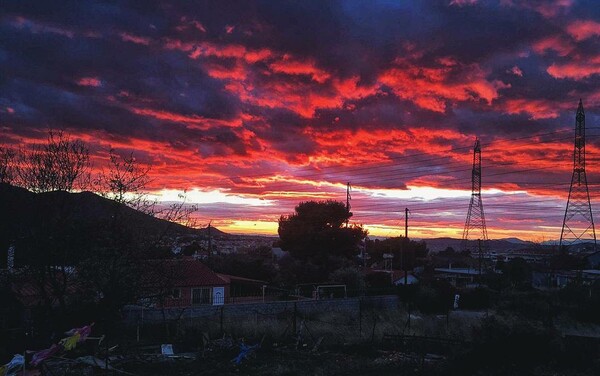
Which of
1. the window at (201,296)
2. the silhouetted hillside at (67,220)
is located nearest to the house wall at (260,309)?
the silhouetted hillside at (67,220)

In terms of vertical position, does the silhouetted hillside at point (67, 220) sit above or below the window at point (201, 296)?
above

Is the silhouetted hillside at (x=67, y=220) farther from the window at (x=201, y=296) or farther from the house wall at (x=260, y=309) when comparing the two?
the window at (x=201, y=296)

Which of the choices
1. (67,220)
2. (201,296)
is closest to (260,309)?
(201,296)

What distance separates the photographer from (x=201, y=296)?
35.6 m

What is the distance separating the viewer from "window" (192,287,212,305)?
35.3m

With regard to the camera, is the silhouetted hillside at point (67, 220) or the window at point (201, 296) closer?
the silhouetted hillside at point (67, 220)

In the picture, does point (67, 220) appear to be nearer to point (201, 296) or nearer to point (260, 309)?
point (260, 309)

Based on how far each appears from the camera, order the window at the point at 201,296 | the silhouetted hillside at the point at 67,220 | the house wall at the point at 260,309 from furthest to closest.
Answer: the window at the point at 201,296 < the house wall at the point at 260,309 < the silhouetted hillside at the point at 67,220

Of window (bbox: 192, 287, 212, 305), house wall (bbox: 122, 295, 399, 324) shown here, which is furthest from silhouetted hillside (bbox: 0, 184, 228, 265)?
window (bbox: 192, 287, 212, 305)

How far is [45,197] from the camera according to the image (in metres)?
14.4

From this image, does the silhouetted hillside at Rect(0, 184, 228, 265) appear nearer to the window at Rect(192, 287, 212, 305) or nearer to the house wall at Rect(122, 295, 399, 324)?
the house wall at Rect(122, 295, 399, 324)

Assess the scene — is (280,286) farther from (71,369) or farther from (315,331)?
(71,369)

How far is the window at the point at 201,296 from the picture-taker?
116 ft

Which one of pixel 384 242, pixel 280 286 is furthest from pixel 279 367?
pixel 384 242
